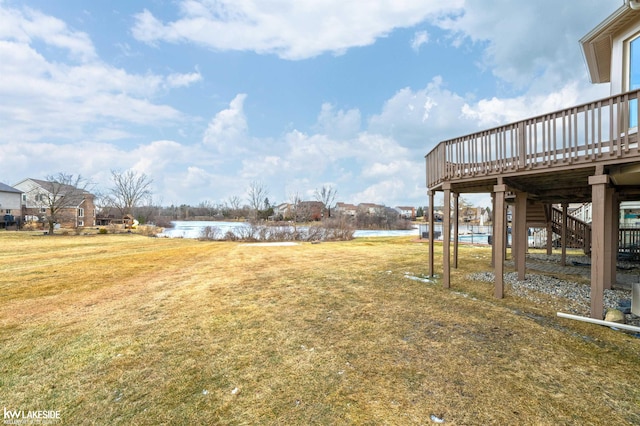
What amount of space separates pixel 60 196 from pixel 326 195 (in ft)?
83.9

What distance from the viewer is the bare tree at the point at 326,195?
30.4 meters

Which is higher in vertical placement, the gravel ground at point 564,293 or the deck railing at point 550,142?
the deck railing at point 550,142

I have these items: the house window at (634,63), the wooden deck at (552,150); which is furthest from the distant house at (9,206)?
the house window at (634,63)

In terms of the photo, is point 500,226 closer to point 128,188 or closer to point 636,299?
point 636,299

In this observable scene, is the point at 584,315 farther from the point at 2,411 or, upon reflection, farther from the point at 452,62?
the point at 452,62

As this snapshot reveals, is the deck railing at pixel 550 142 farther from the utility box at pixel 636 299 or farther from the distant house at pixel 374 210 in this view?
the distant house at pixel 374 210

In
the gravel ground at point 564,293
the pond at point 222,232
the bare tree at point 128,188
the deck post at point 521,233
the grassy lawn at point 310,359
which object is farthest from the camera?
the bare tree at point 128,188

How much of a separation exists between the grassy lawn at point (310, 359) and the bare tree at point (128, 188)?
3121cm

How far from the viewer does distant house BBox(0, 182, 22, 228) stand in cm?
2791

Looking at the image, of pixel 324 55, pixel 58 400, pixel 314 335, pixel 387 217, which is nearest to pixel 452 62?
pixel 324 55

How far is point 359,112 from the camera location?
68.7 ft

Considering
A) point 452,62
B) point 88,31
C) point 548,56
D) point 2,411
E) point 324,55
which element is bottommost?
point 2,411

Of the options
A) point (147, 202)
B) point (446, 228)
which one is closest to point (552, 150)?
point (446, 228)

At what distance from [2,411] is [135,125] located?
2220 centimetres
